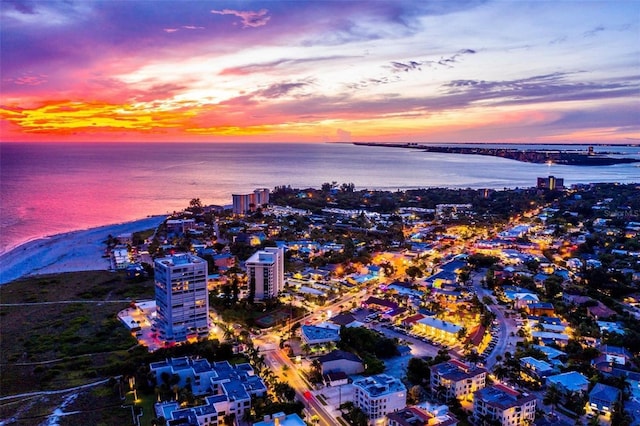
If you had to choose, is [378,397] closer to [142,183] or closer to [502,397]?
[502,397]

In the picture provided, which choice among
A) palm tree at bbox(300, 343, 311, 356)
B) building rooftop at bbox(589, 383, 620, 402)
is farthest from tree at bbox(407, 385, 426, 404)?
building rooftop at bbox(589, 383, 620, 402)

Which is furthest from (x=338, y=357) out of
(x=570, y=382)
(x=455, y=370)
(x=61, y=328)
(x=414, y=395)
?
(x=61, y=328)

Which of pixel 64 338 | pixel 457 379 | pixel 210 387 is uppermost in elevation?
pixel 457 379

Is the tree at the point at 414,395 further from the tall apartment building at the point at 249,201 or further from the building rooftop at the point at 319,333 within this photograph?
the tall apartment building at the point at 249,201

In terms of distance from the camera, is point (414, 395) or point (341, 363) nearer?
point (414, 395)

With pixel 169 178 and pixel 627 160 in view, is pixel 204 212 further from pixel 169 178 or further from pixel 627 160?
pixel 627 160

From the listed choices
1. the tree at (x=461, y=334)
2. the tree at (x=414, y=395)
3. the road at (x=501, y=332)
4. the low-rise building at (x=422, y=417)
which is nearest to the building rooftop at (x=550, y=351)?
the road at (x=501, y=332)

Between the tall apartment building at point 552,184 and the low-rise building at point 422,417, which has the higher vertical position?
the tall apartment building at point 552,184
